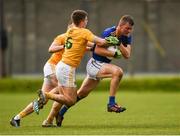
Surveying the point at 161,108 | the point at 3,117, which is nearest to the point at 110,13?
the point at 161,108

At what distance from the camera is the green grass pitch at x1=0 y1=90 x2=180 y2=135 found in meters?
14.2

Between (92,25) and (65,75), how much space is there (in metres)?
33.9

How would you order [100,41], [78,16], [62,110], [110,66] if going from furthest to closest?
[62,110]
[110,66]
[78,16]
[100,41]

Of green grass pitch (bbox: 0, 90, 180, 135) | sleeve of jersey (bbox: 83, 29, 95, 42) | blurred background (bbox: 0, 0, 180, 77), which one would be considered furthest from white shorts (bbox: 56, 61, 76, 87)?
blurred background (bbox: 0, 0, 180, 77)

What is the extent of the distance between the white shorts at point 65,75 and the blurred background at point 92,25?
3271 centimetres

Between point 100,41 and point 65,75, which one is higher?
point 100,41

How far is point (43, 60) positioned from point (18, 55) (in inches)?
70.6

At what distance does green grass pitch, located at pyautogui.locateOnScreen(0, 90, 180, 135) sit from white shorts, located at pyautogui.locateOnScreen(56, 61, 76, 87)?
789 millimetres

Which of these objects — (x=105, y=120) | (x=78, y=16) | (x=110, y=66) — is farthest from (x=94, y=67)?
(x=105, y=120)

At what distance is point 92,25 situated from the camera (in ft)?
160

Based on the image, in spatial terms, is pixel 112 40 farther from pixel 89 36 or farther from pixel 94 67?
pixel 94 67

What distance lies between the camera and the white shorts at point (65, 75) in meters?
15.0

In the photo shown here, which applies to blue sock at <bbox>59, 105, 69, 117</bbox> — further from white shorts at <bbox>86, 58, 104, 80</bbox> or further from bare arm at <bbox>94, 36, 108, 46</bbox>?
bare arm at <bbox>94, 36, 108, 46</bbox>

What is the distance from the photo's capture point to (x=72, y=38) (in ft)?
49.2
